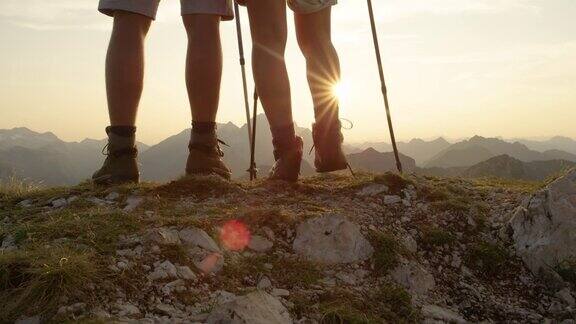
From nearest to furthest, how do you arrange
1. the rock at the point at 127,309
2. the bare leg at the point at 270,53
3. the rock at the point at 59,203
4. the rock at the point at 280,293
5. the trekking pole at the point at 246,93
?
1. the rock at the point at 127,309
2. the rock at the point at 280,293
3. the bare leg at the point at 270,53
4. the rock at the point at 59,203
5. the trekking pole at the point at 246,93

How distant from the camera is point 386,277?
4.16m

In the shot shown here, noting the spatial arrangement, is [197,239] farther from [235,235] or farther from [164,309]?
[164,309]

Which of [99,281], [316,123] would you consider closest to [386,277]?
[99,281]

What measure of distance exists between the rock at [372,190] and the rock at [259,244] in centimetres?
179

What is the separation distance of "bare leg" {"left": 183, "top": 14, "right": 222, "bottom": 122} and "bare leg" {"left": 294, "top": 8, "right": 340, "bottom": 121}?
46.9 inches

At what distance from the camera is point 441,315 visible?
3.80 meters

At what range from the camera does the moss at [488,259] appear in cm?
459

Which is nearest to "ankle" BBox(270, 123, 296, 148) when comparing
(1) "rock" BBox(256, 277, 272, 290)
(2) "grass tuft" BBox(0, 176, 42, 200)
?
(1) "rock" BBox(256, 277, 272, 290)

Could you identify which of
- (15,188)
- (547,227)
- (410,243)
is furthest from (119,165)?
(547,227)

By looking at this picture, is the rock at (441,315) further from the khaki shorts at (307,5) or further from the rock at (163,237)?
the khaki shorts at (307,5)

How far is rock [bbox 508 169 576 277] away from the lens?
461 centimetres

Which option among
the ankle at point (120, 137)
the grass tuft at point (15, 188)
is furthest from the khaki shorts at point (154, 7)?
the grass tuft at point (15, 188)

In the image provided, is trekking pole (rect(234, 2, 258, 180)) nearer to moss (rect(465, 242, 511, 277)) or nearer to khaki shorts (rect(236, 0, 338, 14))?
khaki shorts (rect(236, 0, 338, 14))

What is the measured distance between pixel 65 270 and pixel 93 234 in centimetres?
74
